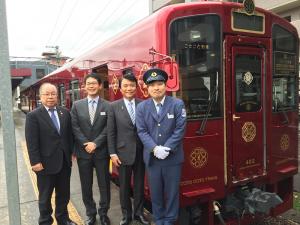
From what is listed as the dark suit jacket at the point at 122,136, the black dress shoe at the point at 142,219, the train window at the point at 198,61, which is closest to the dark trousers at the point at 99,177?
the dark suit jacket at the point at 122,136

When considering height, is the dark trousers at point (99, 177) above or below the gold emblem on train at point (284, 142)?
below

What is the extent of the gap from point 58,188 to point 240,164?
2.11 m

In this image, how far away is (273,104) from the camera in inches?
173

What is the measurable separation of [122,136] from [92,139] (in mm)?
380

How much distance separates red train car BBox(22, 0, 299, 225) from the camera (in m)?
3.68

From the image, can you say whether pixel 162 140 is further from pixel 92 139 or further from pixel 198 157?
pixel 92 139

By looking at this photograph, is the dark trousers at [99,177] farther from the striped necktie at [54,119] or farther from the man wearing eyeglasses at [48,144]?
the striped necktie at [54,119]

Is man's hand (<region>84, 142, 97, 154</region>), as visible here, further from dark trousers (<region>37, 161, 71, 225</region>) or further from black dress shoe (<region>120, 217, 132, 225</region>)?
black dress shoe (<region>120, 217, 132, 225</region>)

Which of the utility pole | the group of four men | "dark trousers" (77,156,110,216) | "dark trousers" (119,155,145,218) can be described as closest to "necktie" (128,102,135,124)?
the group of four men

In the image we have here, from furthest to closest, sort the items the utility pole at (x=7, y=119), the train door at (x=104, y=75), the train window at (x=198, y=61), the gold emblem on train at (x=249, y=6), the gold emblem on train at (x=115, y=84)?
the train door at (x=104, y=75) → the gold emblem on train at (x=115, y=84) → the gold emblem on train at (x=249, y=6) → the train window at (x=198, y=61) → the utility pole at (x=7, y=119)

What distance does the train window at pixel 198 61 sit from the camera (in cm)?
366

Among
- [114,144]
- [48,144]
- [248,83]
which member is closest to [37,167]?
[48,144]

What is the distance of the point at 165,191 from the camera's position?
354 cm

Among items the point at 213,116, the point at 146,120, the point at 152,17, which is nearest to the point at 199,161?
the point at 213,116
